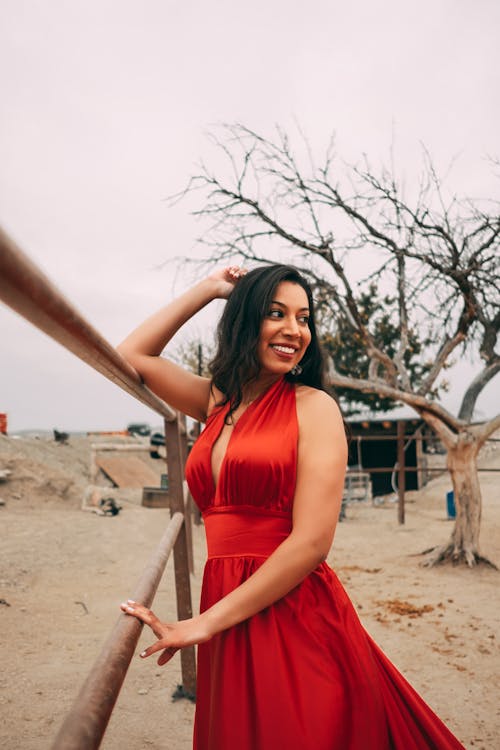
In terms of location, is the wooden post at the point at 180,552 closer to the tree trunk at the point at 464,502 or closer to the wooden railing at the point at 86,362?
the wooden railing at the point at 86,362

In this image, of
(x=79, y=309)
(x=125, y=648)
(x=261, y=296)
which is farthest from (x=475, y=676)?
(x=79, y=309)

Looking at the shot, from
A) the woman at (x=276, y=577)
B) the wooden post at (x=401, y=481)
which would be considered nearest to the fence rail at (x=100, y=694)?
the woman at (x=276, y=577)

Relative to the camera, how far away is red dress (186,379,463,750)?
3.97ft

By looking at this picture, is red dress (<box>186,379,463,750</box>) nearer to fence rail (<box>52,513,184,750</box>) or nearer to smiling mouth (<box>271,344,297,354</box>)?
smiling mouth (<box>271,344,297,354</box>)

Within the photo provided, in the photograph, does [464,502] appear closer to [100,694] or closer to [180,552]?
[180,552]

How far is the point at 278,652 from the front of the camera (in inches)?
49.3

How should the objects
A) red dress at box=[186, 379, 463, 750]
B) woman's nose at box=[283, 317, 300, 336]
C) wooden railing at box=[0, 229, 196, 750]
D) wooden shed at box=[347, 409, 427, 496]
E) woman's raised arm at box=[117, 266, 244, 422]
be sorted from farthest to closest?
1. wooden shed at box=[347, 409, 427, 496]
2. woman's raised arm at box=[117, 266, 244, 422]
3. woman's nose at box=[283, 317, 300, 336]
4. red dress at box=[186, 379, 463, 750]
5. wooden railing at box=[0, 229, 196, 750]

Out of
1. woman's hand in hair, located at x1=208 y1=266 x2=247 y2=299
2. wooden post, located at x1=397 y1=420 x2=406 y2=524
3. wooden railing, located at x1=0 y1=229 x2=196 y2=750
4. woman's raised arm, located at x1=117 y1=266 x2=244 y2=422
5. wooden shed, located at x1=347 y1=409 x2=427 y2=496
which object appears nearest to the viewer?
wooden railing, located at x1=0 y1=229 x2=196 y2=750

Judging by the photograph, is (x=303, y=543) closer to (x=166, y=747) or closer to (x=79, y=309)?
(x=79, y=309)

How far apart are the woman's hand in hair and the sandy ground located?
1.65 metres

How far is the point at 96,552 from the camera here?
5730mm

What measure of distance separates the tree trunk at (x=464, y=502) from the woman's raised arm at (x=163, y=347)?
5390 mm

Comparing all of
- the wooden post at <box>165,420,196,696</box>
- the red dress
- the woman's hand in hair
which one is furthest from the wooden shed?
the red dress

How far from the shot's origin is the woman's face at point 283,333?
5.14 feet
